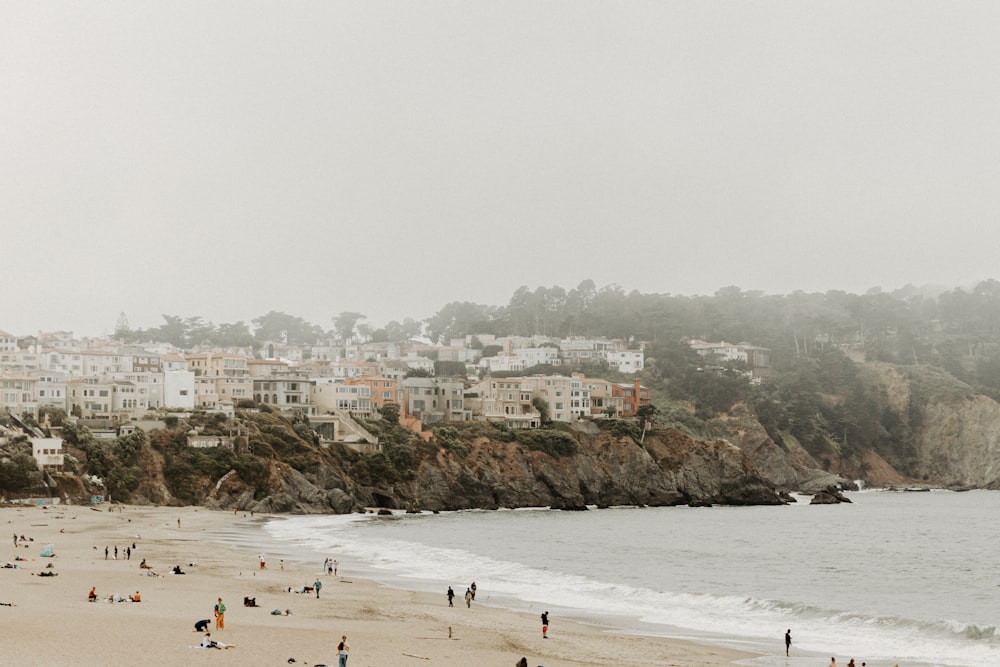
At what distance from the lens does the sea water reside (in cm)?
3303

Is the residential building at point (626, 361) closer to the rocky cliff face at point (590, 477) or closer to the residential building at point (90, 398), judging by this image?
the rocky cliff face at point (590, 477)

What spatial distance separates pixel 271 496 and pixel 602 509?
36528 mm

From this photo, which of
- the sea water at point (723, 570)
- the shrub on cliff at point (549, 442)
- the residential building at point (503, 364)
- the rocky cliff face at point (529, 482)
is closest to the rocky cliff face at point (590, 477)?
the rocky cliff face at point (529, 482)

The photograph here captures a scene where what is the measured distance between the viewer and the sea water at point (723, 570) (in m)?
33.0

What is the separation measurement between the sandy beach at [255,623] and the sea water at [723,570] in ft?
9.72

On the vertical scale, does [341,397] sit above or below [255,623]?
above

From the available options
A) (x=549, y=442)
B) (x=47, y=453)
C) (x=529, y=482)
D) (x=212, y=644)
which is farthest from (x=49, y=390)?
(x=212, y=644)

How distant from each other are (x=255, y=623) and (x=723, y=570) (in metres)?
27.7

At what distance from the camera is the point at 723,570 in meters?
49.8

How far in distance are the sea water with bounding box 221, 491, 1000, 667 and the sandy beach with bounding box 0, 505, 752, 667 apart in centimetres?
296

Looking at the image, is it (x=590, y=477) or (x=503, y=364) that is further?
(x=503, y=364)

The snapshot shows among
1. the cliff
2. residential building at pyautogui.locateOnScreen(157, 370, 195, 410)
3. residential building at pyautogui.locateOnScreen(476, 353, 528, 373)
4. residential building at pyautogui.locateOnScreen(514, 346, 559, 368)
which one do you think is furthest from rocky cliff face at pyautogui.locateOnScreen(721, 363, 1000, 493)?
residential building at pyautogui.locateOnScreen(157, 370, 195, 410)

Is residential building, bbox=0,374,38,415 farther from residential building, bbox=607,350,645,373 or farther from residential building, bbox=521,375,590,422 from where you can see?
residential building, bbox=607,350,645,373

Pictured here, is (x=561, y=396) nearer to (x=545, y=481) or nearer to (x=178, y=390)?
(x=545, y=481)
